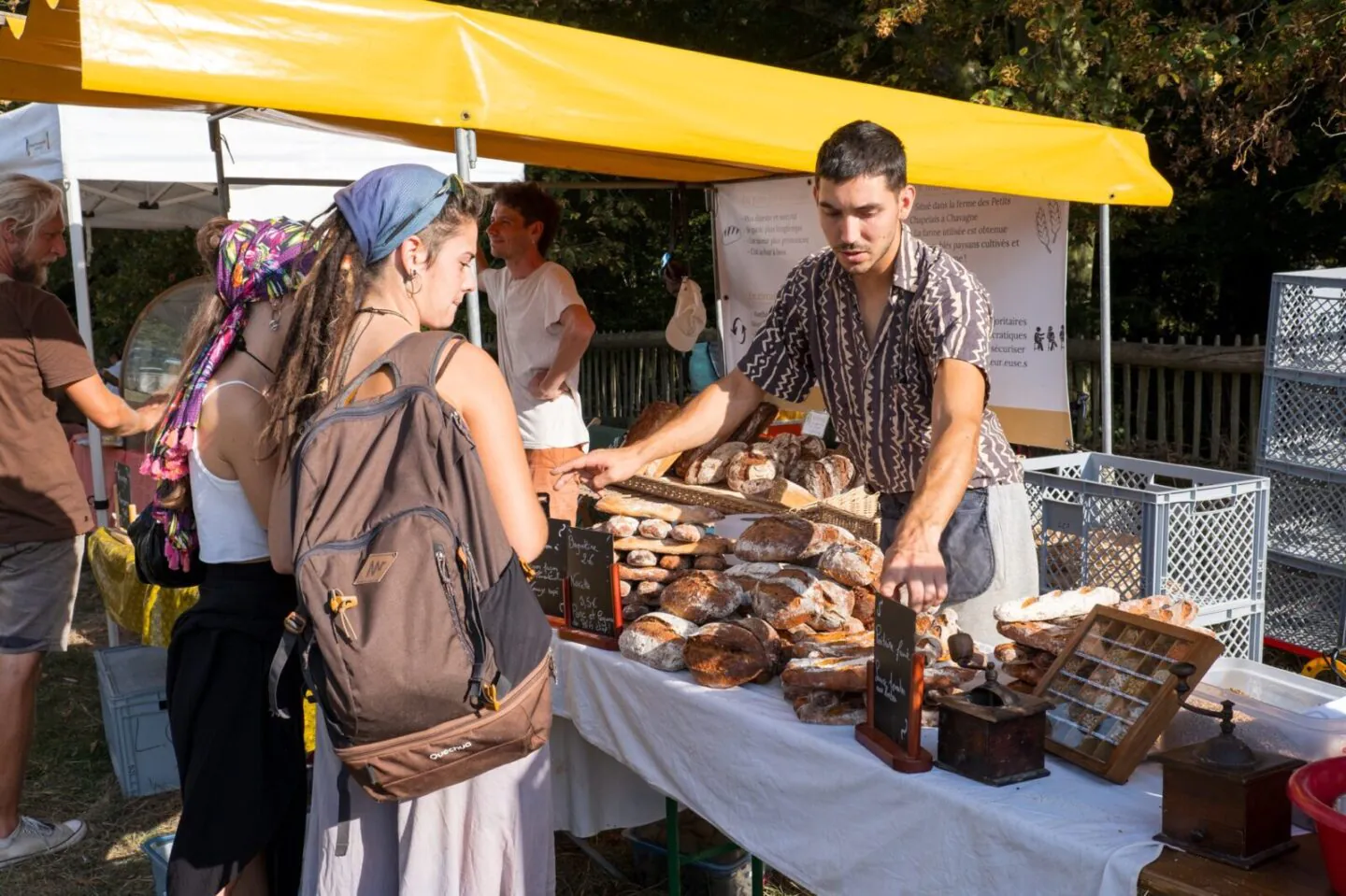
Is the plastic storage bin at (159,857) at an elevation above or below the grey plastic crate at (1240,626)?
below

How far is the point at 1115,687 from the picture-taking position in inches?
72.8

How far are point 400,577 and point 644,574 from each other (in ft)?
4.15

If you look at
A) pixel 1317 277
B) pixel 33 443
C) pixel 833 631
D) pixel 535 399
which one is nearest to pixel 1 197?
pixel 33 443

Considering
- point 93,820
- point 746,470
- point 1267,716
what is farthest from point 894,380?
point 93,820

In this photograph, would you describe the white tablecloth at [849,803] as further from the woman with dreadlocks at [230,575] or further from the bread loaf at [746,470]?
the bread loaf at [746,470]

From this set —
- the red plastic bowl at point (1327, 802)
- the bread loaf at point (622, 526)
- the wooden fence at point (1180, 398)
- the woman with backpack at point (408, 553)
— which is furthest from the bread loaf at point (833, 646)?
the wooden fence at point (1180, 398)

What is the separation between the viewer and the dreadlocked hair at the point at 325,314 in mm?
1851

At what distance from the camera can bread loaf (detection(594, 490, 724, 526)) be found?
3.23 metres

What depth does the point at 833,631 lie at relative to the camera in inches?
99.8

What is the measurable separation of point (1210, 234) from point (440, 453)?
911cm

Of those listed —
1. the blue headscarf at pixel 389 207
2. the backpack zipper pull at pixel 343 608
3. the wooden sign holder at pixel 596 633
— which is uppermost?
the blue headscarf at pixel 389 207

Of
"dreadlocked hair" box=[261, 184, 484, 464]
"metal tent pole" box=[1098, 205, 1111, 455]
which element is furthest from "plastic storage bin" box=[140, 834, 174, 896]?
"metal tent pole" box=[1098, 205, 1111, 455]

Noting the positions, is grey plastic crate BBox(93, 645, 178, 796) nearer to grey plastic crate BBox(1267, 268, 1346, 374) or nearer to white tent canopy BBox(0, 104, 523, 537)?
white tent canopy BBox(0, 104, 523, 537)

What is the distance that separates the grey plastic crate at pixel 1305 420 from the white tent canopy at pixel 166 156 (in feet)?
11.1
